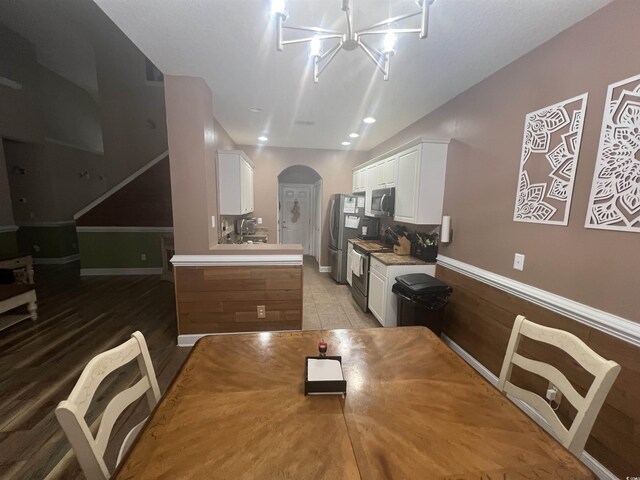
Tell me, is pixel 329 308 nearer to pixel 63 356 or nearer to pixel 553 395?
pixel 553 395

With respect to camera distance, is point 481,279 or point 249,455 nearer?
point 249,455

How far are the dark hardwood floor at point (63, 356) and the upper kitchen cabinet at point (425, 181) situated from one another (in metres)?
3.01

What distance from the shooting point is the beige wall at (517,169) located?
4.74ft

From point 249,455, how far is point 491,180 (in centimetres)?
262

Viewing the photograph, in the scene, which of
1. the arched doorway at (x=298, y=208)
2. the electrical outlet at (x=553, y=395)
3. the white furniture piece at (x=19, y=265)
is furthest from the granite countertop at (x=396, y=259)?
the white furniture piece at (x=19, y=265)

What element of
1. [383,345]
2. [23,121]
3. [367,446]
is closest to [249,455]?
[367,446]

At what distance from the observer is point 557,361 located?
1.71m

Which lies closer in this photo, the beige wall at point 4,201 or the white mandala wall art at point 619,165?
the white mandala wall art at point 619,165

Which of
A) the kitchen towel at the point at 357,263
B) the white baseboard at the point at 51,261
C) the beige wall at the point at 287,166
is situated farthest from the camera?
the white baseboard at the point at 51,261

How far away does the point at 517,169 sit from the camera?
2.06 m

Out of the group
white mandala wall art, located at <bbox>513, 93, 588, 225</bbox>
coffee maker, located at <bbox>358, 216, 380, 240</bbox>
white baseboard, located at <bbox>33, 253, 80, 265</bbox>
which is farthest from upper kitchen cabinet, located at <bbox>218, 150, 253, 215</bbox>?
white baseboard, located at <bbox>33, 253, 80, 265</bbox>

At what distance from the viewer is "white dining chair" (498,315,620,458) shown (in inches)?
35.5

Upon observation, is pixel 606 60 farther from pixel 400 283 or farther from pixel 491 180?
pixel 400 283

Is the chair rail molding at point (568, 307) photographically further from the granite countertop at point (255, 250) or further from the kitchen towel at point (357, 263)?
the granite countertop at point (255, 250)
